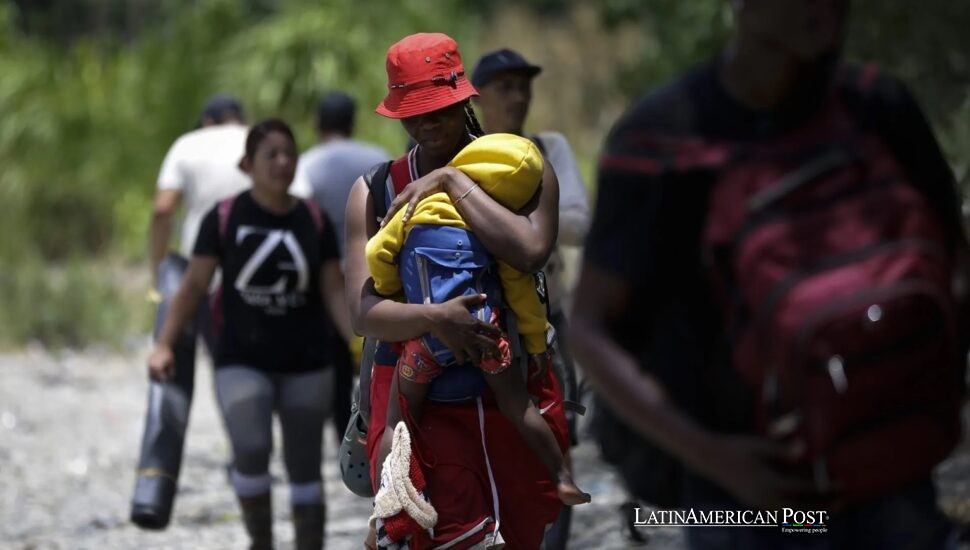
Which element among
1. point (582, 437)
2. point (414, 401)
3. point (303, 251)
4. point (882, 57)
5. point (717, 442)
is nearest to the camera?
point (717, 442)

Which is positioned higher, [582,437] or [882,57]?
[882,57]

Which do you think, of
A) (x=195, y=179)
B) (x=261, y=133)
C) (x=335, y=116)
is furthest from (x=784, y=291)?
(x=335, y=116)

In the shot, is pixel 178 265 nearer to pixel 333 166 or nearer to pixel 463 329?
pixel 333 166

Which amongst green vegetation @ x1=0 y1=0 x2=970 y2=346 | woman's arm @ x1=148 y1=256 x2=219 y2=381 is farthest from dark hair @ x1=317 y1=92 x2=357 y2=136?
green vegetation @ x1=0 y1=0 x2=970 y2=346

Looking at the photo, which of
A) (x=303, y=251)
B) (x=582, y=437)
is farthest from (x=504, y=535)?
(x=582, y=437)

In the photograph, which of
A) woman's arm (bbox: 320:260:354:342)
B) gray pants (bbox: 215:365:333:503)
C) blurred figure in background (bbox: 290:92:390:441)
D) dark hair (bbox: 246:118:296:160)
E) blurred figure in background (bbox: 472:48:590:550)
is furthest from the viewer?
blurred figure in background (bbox: 290:92:390:441)

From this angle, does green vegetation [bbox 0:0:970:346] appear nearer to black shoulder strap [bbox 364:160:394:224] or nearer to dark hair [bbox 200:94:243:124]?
dark hair [bbox 200:94:243:124]

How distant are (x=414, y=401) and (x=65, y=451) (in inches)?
271

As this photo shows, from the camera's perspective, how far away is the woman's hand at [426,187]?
426 centimetres

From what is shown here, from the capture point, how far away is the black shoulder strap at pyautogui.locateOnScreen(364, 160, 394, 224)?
14.9 ft

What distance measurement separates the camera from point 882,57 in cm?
1002

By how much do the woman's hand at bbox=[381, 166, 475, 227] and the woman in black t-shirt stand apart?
2176 millimetres

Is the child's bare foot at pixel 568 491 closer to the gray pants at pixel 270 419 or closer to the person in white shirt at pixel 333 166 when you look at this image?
the gray pants at pixel 270 419

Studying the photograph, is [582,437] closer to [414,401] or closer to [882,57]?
[882,57]
